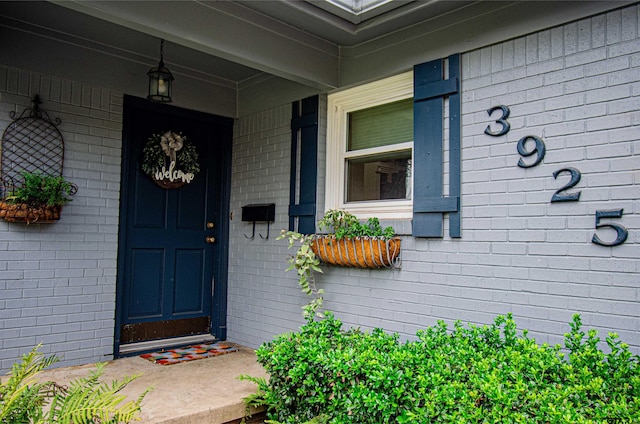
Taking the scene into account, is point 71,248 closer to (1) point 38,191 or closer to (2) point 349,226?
(1) point 38,191

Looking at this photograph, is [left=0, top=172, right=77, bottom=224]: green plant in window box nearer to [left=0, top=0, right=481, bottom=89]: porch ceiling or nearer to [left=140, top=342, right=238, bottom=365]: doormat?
[left=0, top=0, right=481, bottom=89]: porch ceiling

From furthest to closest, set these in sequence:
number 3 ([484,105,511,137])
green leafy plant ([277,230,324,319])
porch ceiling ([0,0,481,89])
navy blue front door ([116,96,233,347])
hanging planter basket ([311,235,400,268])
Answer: navy blue front door ([116,96,233,347]) → green leafy plant ([277,230,324,319]) → hanging planter basket ([311,235,400,268]) → porch ceiling ([0,0,481,89]) → number 3 ([484,105,511,137])

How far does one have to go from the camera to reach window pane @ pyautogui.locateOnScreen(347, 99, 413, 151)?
10.9 ft

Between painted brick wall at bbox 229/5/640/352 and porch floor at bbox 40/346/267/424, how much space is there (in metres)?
0.96

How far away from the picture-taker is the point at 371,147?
3.54m

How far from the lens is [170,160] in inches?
164

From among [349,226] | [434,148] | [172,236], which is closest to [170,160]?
[172,236]

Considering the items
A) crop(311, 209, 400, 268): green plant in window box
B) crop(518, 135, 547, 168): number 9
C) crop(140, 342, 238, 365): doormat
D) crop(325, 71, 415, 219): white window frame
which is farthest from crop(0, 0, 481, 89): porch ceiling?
crop(140, 342, 238, 365): doormat

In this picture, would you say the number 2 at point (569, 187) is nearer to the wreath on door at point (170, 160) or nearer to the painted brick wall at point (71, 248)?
the wreath on door at point (170, 160)

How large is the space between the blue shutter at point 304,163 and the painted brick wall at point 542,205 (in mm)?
715

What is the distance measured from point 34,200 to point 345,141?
2.20 metres

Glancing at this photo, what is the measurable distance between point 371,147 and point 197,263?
191 cm

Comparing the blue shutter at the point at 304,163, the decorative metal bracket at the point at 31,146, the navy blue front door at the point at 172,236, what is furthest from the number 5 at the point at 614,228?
the decorative metal bracket at the point at 31,146

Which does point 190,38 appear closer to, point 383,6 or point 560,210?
point 383,6
